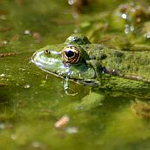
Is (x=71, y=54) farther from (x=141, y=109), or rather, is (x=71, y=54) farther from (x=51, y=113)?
(x=141, y=109)

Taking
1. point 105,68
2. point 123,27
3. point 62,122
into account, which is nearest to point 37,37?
point 123,27

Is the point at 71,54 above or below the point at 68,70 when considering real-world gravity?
above

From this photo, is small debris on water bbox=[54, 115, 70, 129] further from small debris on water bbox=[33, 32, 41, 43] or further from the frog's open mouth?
small debris on water bbox=[33, 32, 41, 43]

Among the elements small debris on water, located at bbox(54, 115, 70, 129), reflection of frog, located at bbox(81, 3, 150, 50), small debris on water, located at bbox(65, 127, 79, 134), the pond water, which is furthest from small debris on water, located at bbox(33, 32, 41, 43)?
small debris on water, located at bbox(65, 127, 79, 134)

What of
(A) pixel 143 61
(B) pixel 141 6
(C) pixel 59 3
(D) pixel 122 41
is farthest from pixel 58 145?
(C) pixel 59 3

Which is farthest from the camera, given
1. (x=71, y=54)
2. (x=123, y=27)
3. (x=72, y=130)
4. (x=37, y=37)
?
(x=123, y=27)

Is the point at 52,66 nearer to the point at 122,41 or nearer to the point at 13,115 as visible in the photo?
the point at 13,115

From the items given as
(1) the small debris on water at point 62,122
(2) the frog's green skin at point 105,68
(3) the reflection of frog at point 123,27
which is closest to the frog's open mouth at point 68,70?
(2) the frog's green skin at point 105,68
